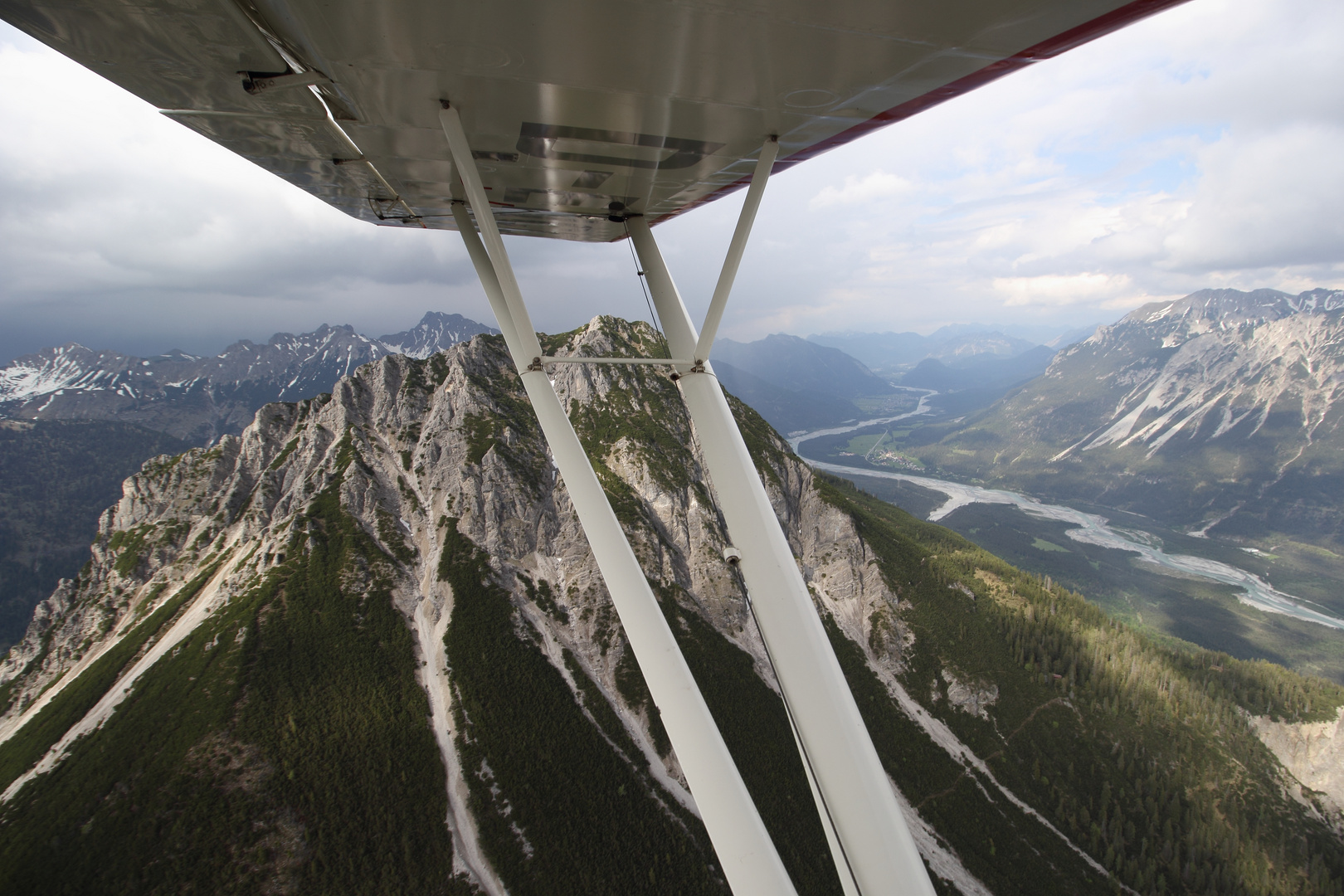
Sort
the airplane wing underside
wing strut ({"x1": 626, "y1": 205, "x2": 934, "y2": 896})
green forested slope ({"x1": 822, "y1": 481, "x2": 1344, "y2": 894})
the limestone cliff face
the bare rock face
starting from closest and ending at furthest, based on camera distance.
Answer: the airplane wing underside < wing strut ({"x1": 626, "y1": 205, "x2": 934, "y2": 896}) < the limestone cliff face < green forested slope ({"x1": 822, "y1": 481, "x2": 1344, "y2": 894}) < the bare rock face

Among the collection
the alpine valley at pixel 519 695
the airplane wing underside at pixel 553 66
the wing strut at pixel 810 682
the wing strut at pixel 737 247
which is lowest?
the alpine valley at pixel 519 695

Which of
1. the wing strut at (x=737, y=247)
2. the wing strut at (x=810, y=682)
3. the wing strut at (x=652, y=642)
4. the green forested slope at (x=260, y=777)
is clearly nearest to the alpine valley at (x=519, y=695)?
the green forested slope at (x=260, y=777)

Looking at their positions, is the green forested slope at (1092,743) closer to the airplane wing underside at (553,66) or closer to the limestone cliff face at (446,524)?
the limestone cliff face at (446,524)

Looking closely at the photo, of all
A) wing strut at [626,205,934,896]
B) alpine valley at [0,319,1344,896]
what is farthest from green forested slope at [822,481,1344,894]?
wing strut at [626,205,934,896]

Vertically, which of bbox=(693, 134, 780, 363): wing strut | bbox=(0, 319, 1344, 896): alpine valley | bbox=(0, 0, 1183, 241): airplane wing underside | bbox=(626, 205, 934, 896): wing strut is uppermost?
bbox=(0, 0, 1183, 241): airplane wing underside

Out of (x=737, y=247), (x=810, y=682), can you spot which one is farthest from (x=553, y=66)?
(x=810, y=682)

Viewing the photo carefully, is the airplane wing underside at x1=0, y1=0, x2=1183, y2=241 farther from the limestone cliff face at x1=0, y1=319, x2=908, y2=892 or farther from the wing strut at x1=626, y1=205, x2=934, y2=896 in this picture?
the limestone cliff face at x1=0, y1=319, x2=908, y2=892

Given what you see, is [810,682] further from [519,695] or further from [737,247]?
[519,695]
